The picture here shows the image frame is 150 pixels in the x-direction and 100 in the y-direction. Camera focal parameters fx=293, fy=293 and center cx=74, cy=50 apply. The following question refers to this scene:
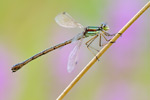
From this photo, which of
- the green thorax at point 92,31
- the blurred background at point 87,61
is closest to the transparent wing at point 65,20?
the green thorax at point 92,31

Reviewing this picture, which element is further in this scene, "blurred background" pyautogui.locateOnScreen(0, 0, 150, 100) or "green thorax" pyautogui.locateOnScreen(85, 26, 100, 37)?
"blurred background" pyautogui.locateOnScreen(0, 0, 150, 100)

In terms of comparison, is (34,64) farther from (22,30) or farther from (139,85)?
(139,85)

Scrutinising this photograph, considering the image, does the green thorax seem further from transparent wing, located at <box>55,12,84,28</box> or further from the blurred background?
the blurred background

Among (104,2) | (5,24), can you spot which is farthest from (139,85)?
(5,24)

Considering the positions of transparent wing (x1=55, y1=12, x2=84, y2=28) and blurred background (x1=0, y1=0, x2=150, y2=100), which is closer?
transparent wing (x1=55, y1=12, x2=84, y2=28)

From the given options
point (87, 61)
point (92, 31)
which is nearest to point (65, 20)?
point (92, 31)

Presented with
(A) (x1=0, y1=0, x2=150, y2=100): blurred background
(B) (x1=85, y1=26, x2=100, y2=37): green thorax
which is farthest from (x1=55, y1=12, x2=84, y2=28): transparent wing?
(A) (x1=0, y1=0, x2=150, y2=100): blurred background

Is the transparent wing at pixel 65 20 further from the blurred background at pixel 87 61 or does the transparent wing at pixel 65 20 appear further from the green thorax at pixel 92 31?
the blurred background at pixel 87 61

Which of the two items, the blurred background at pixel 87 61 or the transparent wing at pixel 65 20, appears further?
the blurred background at pixel 87 61
